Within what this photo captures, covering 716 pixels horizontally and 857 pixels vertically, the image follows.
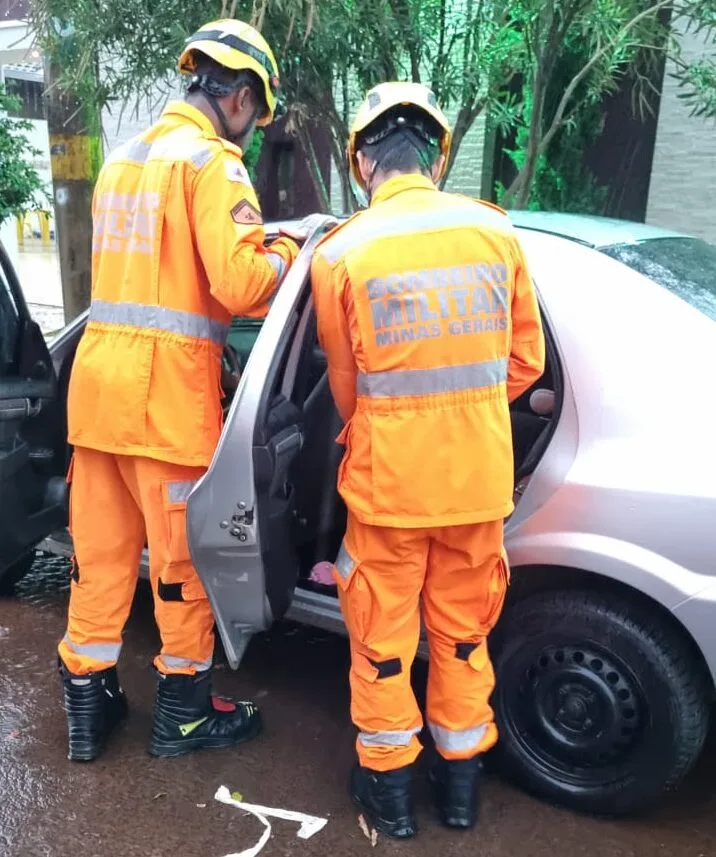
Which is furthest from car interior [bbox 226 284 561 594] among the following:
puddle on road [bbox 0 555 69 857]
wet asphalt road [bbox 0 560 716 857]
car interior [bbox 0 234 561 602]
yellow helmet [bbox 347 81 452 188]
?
puddle on road [bbox 0 555 69 857]

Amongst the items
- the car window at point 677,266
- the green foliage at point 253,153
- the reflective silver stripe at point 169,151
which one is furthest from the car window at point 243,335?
the green foliage at point 253,153

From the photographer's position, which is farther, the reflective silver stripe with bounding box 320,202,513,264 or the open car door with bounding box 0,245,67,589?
the open car door with bounding box 0,245,67,589

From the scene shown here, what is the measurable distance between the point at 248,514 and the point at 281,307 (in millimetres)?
564

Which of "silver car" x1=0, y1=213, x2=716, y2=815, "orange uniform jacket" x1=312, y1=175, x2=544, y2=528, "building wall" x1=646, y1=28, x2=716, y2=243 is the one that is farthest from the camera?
"building wall" x1=646, y1=28, x2=716, y2=243

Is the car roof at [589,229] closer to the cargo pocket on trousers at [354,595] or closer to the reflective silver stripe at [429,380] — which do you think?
the reflective silver stripe at [429,380]

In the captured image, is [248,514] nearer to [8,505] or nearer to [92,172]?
[8,505]

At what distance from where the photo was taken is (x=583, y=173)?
21.4 ft

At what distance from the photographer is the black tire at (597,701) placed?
2209mm

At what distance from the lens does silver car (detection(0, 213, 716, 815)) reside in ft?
7.05

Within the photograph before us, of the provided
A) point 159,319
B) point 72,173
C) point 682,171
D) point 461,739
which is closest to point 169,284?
point 159,319

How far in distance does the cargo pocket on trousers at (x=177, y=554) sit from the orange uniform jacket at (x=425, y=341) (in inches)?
21.9

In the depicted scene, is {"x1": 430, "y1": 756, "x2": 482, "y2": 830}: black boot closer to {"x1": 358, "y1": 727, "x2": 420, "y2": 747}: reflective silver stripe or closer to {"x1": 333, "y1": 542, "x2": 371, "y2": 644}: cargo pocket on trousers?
{"x1": 358, "y1": 727, "x2": 420, "y2": 747}: reflective silver stripe

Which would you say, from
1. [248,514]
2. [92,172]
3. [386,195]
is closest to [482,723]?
[248,514]

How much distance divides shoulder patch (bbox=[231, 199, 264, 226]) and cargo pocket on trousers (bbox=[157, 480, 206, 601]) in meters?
0.74
